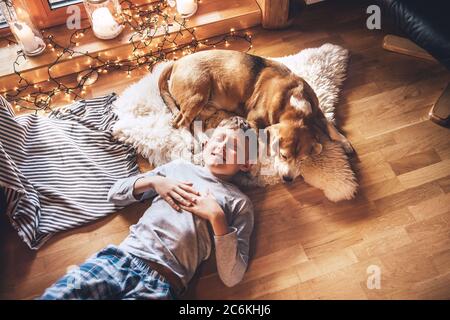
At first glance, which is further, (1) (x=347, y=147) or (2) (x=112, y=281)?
(1) (x=347, y=147)

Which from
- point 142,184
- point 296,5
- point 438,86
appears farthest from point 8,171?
point 438,86

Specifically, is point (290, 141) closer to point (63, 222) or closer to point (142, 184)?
point (142, 184)

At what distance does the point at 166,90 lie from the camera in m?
2.23

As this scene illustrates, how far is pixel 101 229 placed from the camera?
6.35ft

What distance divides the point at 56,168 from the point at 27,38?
0.87 meters

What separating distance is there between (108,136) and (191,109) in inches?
18.8

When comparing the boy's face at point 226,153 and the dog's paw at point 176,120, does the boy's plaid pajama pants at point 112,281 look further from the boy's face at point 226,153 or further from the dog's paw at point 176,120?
the dog's paw at point 176,120

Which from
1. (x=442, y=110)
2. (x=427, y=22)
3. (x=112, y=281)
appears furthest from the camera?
(x=442, y=110)

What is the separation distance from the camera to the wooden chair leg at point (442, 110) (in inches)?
85.7

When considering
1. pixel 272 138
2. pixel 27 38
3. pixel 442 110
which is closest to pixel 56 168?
pixel 27 38

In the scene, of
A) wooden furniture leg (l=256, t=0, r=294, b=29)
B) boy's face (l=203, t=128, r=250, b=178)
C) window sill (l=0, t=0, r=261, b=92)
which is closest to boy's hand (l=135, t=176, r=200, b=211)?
boy's face (l=203, t=128, r=250, b=178)

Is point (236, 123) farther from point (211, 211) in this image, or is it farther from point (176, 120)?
point (211, 211)

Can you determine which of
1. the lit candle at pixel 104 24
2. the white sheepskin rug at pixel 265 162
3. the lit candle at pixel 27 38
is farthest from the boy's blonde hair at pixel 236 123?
the lit candle at pixel 27 38

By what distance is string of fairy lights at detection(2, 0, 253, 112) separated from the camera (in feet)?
7.88
